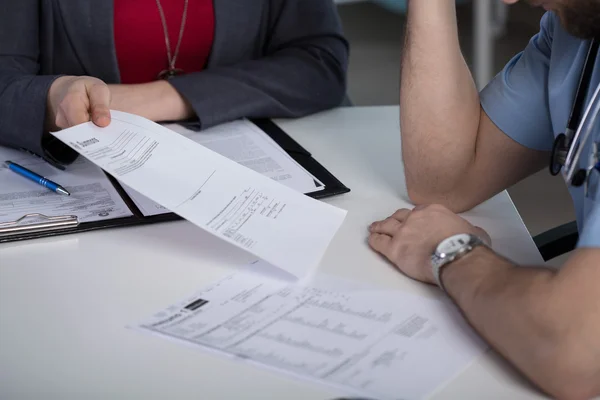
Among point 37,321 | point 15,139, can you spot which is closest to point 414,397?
point 37,321

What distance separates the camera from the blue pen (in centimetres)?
120

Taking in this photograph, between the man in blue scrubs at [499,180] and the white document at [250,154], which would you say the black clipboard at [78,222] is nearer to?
the white document at [250,154]

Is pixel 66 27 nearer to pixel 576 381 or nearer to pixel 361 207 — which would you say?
pixel 361 207

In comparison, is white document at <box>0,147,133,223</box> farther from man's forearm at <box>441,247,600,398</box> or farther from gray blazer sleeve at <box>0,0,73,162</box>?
man's forearm at <box>441,247,600,398</box>

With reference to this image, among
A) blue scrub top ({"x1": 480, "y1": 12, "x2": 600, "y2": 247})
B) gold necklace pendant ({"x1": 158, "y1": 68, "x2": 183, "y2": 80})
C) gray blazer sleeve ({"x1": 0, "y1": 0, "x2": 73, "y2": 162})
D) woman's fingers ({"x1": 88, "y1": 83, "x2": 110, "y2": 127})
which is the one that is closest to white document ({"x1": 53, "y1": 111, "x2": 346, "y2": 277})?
woman's fingers ({"x1": 88, "y1": 83, "x2": 110, "y2": 127})

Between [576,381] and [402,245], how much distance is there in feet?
1.01

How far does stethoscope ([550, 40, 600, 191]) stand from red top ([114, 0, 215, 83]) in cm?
84

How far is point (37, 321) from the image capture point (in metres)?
0.92

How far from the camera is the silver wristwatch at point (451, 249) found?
964 mm

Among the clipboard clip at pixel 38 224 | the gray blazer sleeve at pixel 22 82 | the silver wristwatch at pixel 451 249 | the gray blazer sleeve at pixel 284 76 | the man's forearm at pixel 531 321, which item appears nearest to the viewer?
the man's forearm at pixel 531 321

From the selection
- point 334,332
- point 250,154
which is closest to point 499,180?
point 250,154

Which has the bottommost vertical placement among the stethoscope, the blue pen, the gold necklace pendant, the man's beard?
the blue pen

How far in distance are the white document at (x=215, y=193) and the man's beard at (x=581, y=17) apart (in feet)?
1.24

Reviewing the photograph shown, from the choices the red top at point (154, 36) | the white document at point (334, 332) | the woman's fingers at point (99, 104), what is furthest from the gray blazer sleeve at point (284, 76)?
the white document at point (334, 332)
